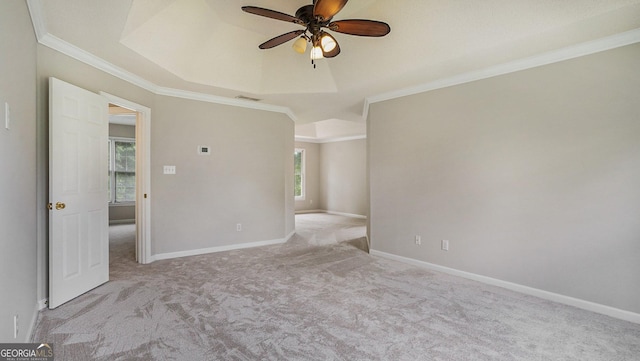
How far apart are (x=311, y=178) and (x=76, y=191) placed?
708 centimetres

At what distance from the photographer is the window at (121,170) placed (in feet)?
24.1

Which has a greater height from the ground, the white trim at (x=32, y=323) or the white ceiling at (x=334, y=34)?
the white ceiling at (x=334, y=34)

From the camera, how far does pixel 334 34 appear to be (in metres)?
3.22

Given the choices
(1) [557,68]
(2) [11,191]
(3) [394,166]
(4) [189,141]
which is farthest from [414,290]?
(4) [189,141]

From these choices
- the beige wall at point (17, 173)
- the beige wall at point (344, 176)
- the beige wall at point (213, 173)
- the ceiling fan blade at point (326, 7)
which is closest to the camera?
the beige wall at point (17, 173)

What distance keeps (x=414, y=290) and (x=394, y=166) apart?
180 centimetres

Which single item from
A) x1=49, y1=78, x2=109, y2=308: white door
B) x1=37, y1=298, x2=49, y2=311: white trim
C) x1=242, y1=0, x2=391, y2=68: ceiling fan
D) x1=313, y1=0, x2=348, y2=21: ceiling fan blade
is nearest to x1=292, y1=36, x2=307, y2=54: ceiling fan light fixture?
x1=242, y1=0, x2=391, y2=68: ceiling fan

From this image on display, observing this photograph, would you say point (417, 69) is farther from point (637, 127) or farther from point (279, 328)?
point (279, 328)

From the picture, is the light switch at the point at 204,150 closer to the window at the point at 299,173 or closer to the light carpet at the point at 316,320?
the light carpet at the point at 316,320

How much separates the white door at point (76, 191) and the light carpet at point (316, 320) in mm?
241

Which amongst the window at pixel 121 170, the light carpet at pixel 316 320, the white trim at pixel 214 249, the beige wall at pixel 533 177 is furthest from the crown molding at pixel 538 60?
the window at pixel 121 170

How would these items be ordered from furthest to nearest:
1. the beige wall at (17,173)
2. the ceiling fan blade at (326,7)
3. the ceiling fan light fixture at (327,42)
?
the ceiling fan light fixture at (327,42), the ceiling fan blade at (326,7), the beige wall at (17,173)

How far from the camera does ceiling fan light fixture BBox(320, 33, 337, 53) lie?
2.30 m

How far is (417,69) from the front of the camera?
10.8 feet
